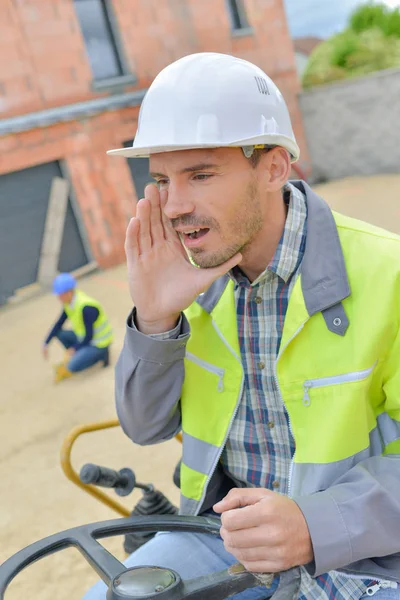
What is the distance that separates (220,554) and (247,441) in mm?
308

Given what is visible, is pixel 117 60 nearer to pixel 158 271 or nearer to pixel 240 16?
pixel 240 16

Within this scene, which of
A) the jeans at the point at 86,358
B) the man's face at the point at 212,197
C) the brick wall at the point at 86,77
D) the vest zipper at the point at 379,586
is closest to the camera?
the vest zipper at the point at 379,586

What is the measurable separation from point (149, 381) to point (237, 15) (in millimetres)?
13877

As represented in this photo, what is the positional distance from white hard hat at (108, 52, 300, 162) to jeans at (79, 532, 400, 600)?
3.45 feet

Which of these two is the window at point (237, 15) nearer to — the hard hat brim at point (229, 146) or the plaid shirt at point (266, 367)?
the hard hat brim at point (229, 146)

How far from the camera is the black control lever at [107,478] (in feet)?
6.56

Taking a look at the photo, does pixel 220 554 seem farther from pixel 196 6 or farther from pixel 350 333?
pixel 196 6

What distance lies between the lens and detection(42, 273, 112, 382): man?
244 inches

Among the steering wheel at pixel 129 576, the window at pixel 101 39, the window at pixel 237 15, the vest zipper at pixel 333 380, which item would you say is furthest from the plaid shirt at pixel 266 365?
the window at pixel 237 15

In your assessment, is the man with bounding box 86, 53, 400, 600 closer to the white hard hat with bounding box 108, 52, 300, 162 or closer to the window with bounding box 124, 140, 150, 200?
the white hard hat with bounding box 108, 52, 300, 162

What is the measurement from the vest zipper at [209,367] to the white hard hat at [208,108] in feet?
1.93

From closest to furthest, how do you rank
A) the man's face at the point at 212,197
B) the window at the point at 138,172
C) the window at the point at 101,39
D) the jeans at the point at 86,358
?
1. the man's face at the point at 212,197
2. the jeans at the point at 86,358
3. the window at the point at 101,39
4. the window at the point at 138,172

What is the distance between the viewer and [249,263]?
1.81m

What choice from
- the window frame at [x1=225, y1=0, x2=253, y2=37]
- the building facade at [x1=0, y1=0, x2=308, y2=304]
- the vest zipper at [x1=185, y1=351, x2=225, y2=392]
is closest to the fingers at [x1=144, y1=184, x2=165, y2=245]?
the vest zipper at [x1=185, y1=351, x2=225, y2=392]
